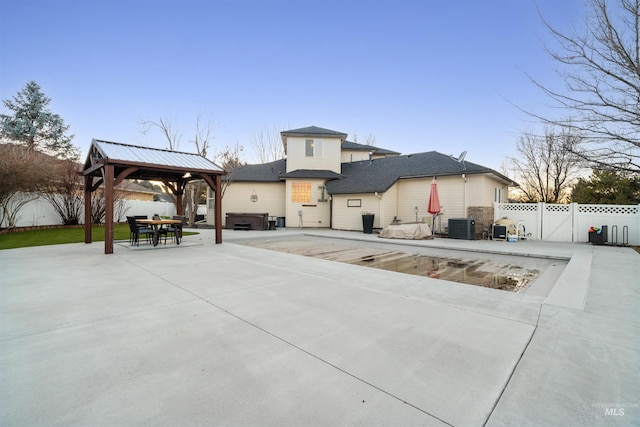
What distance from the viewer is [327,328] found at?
2943 millimetres

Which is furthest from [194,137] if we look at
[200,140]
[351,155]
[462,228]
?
[462,228]

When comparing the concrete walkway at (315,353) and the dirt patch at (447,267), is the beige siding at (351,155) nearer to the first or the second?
the dirt patch at (447,267)

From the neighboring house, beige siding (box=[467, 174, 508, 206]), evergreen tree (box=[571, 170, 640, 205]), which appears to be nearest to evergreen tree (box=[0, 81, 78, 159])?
the neighboring house

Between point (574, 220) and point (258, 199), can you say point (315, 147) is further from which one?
point (574, 220)

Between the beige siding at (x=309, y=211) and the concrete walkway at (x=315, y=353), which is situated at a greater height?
the beige siding at (x=309, y=211)

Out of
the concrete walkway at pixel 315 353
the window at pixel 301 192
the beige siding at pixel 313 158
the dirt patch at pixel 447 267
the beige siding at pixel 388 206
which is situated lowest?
the dirt patch at pixel 447 267

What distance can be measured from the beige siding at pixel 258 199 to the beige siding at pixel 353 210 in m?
4.16

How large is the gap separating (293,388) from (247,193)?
17063 mm

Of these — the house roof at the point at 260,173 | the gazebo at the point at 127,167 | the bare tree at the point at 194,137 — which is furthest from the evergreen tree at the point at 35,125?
the gazebo at the point at 127,167

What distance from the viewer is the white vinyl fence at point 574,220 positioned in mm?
9883

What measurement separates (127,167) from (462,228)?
44.1ft

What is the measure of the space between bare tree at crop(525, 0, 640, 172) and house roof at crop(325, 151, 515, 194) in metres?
5.61

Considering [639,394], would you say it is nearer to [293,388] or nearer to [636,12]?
[293,388]

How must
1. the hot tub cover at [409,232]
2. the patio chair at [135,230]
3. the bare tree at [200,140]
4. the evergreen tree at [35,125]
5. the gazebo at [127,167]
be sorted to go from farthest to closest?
the evergreen tree at [35,125] → the bare tree at [200,140] → the hot tub cover at [409,232] → the patio chair at [135,230] → the gazebo at [127,167]
